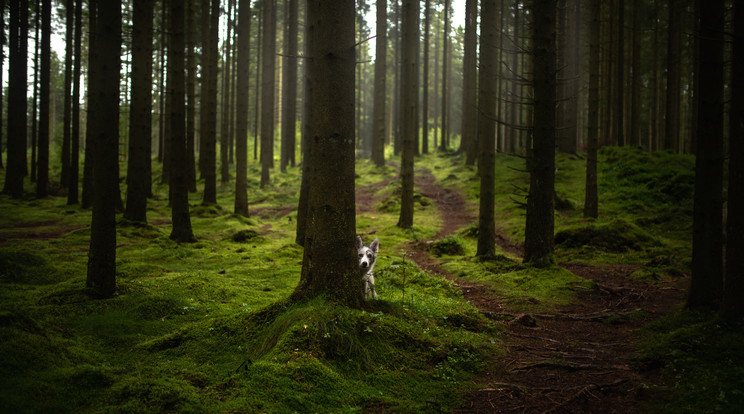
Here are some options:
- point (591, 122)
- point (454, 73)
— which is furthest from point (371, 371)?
point (454, 73)

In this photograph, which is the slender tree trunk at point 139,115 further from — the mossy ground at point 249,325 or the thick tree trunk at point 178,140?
the thick tree trunk at point 178,140

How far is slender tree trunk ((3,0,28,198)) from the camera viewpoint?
2131 cm

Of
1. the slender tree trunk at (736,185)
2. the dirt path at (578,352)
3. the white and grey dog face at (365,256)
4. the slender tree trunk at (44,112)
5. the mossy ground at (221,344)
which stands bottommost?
the dirt path at (578,352)

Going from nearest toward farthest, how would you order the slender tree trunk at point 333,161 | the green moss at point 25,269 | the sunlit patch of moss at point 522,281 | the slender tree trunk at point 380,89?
the slender tree trunk at point 333,161 < the green moss at point 25,269 < the sunlit patch of moss at point 522,281 < the slender tree trunk at point 380,89

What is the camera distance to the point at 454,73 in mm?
73125

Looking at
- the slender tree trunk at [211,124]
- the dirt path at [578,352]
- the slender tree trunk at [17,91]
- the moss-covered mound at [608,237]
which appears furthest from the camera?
the slender tree trunk at [17,91]

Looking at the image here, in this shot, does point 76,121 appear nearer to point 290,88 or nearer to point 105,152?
point 290,88

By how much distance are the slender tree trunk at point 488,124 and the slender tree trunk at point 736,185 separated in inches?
266

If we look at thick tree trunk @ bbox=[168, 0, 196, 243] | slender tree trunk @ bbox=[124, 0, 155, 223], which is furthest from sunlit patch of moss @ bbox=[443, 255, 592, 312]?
slender tree trunk @ bbox=[124, 0, 155, 223]

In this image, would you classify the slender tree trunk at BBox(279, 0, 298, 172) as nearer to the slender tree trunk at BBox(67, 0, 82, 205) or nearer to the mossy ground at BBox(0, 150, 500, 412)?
the slender tree trunk at BBox(67, 0, 82, 205)

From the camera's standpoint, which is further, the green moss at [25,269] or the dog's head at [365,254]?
the green moss at [25,269]

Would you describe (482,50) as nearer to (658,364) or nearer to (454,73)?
(658,364)

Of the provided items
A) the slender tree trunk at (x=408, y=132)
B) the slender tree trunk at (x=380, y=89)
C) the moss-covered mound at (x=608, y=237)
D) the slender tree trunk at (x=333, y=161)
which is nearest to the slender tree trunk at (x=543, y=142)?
the moss-covered mound at (x=608, y=237)

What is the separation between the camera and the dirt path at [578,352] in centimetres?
425
